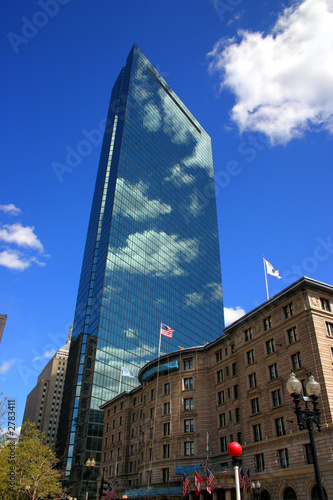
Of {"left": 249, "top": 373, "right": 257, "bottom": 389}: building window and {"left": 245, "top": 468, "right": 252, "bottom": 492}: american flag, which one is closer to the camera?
{"left": 245, "top": 468, "right": 252, "bottom": 492}: american flag

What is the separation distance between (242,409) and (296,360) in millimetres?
10952

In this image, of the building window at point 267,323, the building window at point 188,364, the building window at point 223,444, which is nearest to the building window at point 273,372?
the building window at point 267,323

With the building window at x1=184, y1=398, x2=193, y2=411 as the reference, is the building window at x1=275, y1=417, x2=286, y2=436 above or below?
below

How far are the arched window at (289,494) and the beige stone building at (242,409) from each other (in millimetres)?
126

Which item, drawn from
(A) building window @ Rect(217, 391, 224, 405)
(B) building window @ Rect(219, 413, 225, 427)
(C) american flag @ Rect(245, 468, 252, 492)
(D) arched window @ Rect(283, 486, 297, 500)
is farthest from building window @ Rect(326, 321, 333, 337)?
(B) building window @ Rect(219, 413, 225, 427)

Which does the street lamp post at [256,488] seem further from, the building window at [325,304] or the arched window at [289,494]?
the building window at [325,304]

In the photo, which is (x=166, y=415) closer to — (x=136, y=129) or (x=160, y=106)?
(x=136, y=129)

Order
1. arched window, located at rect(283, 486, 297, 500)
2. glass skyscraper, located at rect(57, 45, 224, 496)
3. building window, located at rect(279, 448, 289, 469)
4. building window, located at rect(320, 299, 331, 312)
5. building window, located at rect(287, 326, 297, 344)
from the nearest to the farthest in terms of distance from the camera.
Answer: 1. arched window, located at rect(283, 486, 297, 500)
2. building window, located at rect(279, 448, 289, 469)
3. building window, located at rect(287, 326, 297, 344)
4. building window, located at rect(320, 299, 331, 312)
5. glass skyscraper, located at rect(57, 45, 224, 496)

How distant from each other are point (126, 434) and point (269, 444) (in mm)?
38538

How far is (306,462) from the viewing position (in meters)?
37.5

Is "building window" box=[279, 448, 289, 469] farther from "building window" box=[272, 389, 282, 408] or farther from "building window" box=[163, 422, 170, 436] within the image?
"building window" box=[163, 422, 170, 436]

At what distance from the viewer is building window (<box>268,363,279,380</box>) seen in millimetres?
44869

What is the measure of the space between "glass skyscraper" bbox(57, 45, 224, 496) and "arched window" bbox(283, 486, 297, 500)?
49.4 metres

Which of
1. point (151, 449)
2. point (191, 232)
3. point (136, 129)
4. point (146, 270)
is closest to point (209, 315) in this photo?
point (191, 232)
